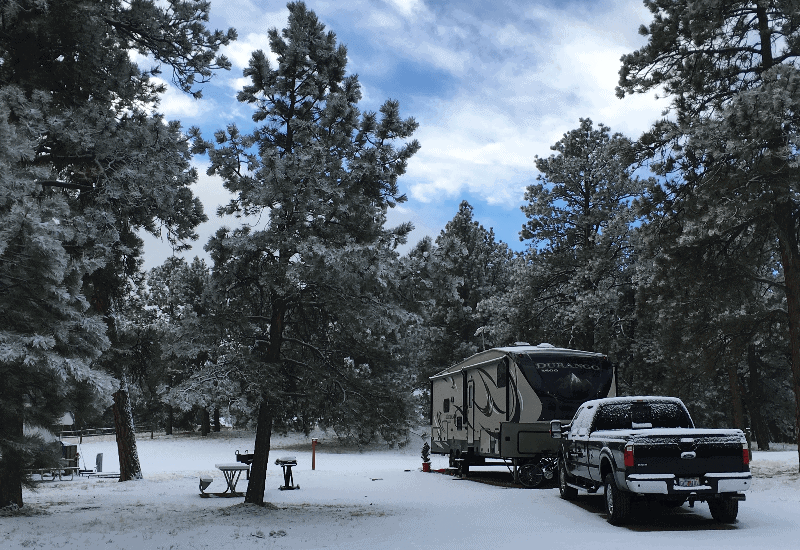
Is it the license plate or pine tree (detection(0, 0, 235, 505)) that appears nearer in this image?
pine tree (detection(0, 0, 235, 505))

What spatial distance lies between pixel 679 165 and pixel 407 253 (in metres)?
9.86

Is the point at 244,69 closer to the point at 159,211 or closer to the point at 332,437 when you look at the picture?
the point at 159,211

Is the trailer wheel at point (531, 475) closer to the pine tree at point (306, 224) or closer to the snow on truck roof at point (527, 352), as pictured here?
the snow on truck roof at point (527, 352)

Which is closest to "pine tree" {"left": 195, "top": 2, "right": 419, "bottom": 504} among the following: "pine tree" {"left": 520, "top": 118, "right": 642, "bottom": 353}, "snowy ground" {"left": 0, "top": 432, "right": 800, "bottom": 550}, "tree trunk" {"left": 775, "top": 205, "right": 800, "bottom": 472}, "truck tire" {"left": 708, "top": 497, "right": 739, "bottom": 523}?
"snowy ground" {"left": 0, "top": 432, "right": 800, "bottom": 550}

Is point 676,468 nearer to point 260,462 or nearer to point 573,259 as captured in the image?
point 260,462

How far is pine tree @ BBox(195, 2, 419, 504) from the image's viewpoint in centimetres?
1343

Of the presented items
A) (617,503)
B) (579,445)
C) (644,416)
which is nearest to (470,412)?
(579,445)

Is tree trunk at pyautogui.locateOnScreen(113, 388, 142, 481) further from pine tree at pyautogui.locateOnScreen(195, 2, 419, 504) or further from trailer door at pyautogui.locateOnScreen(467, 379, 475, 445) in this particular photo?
trailer door at pyautogui.locateOnScreen(467, 379, 475, 445)

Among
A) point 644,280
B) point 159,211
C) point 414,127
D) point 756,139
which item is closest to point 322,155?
point 414,127

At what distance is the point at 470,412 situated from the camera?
72.3 feet

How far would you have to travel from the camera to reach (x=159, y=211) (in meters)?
14.2

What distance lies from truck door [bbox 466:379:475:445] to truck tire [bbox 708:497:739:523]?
1013 centimetres

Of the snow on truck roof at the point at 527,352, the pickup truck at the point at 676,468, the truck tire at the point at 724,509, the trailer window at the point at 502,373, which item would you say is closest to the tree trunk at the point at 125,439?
the snow on truck roof at the point at 527,352

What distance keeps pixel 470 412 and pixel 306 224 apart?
403 inches
